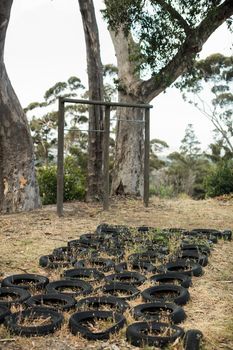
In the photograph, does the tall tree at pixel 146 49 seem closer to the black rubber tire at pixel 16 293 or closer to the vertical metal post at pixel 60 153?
the vertical metal post at pixel 60 153

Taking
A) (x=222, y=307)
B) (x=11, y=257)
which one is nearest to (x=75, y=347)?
(x=222, y=307)

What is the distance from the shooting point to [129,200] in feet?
36.7

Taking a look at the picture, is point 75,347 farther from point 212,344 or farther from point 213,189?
point 213,189

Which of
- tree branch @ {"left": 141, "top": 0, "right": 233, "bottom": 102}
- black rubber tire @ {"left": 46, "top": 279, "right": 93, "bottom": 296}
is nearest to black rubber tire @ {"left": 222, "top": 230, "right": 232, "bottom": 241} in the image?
black rubber tire @ {"left": 46, "top": 279, "right": 93, "bottom": 296}

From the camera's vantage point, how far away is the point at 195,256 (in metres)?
5.41

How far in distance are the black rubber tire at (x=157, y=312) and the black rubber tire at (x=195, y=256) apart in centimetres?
159

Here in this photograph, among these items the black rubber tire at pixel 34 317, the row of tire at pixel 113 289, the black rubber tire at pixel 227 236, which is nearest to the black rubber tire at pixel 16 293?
the row of tire at pixel 113 289

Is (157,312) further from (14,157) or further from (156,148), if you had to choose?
(156,148)

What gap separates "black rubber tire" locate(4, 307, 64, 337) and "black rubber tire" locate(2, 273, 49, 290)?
726mm

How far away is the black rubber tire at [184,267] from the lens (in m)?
4.75

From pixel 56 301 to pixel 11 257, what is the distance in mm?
1777

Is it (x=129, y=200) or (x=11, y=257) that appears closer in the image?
(x=11, y=257)

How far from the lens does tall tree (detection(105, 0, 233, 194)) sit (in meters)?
8.85

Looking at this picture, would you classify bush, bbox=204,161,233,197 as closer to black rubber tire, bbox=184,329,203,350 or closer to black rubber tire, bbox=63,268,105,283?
black rubber tire, bbox=63,268,105,283
